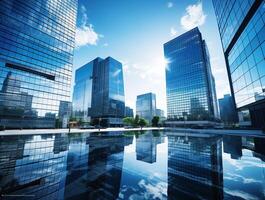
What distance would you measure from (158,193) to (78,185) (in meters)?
3.04

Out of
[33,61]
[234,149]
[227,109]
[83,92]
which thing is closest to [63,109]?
[33,61]

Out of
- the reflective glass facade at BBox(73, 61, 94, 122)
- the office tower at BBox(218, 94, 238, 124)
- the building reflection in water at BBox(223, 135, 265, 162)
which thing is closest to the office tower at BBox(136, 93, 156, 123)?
the office tower at BBox(218, 94, 238, 124)

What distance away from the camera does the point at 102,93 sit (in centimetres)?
10856

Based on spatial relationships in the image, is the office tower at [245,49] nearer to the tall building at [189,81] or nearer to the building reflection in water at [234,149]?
the building reflection in water at [234,149]

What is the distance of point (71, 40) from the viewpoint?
61125mm

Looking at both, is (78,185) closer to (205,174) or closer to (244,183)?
(205,174)

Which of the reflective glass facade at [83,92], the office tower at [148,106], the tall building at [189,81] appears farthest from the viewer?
the office tower at [148,106]

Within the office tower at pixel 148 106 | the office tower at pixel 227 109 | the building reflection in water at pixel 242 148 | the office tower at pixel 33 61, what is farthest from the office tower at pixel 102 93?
the office tower at pixel 227 109

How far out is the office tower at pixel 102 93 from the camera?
102 meters

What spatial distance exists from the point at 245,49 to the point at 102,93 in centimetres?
9568

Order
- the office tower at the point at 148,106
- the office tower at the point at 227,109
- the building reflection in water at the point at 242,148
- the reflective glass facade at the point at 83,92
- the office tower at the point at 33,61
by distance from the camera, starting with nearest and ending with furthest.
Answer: the building reflection in water at the point at 242,148
the office tower at the point at 33,61
the reflective glass facade at the point at 83,92
the office tower at the point at 227,109
the office tower at the point at 148,106

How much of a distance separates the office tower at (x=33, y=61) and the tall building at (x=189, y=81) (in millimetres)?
88614

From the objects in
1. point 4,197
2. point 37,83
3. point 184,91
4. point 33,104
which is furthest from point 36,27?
point 184,91

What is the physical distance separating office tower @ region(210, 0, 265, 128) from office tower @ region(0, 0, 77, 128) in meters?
58.8
